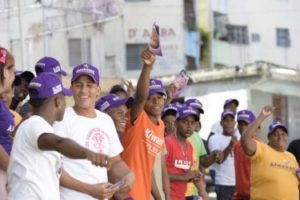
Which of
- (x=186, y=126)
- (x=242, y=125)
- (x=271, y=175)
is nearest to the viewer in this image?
(x=271, y=175)

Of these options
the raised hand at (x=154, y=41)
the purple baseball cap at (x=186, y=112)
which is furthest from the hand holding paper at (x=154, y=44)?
the purple baseball cap at (x=186, y=112)

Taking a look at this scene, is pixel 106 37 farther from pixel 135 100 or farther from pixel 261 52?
pixel 135 100

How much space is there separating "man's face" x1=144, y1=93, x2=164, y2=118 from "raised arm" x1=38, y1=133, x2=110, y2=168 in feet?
8.52

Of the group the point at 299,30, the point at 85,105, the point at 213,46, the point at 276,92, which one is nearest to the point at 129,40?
the point at 213,46

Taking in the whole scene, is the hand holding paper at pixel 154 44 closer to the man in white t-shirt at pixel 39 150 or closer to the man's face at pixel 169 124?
the man in white t-shirt at pixel 39 150

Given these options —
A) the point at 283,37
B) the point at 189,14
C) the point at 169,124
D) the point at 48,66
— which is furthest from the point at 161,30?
the point at 48,66

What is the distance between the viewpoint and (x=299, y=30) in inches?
1699

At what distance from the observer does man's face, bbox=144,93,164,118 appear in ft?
26.0

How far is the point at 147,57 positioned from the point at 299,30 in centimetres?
3697

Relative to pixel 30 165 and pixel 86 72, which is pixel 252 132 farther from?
pixel 30 165

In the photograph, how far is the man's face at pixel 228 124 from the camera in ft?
39.1

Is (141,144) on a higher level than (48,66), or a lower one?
lower

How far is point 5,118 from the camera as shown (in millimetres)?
6262

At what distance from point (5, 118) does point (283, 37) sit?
37.9 m
